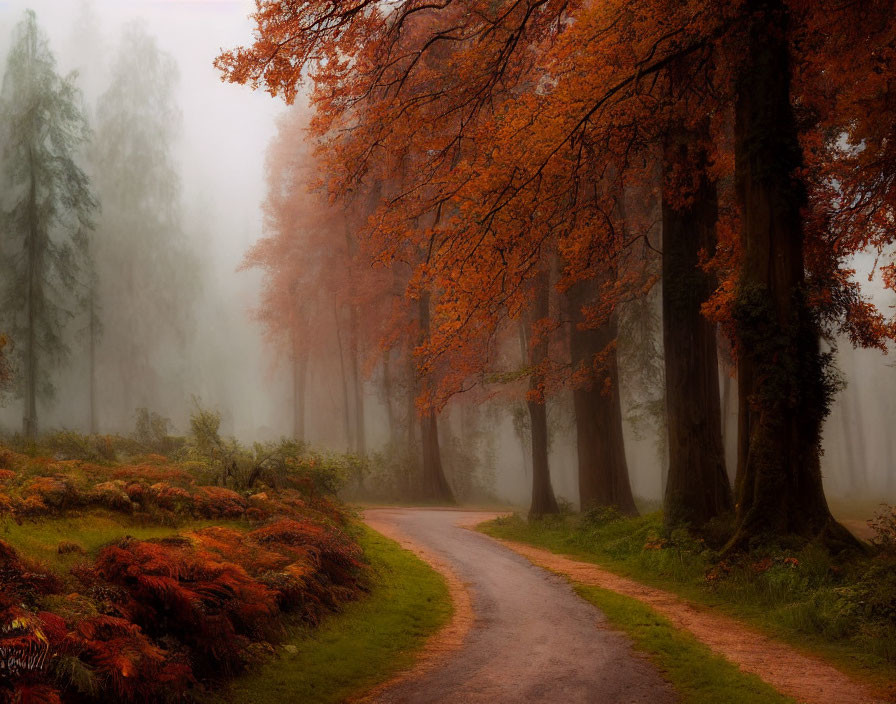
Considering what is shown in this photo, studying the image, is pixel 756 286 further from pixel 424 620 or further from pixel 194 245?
pixel 194 245

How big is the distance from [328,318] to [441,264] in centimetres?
2238

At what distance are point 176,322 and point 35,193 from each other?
13.7 metres

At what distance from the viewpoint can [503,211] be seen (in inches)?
441

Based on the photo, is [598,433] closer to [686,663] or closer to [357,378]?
[686,663]

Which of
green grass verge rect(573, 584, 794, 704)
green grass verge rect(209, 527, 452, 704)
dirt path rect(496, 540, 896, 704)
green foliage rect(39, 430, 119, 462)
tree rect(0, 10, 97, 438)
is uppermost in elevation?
tree rect(0, 10, 97, 438)

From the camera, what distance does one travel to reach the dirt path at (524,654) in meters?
5.74

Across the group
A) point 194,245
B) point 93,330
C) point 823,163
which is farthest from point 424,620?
point 194,245

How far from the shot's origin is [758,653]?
274 inches

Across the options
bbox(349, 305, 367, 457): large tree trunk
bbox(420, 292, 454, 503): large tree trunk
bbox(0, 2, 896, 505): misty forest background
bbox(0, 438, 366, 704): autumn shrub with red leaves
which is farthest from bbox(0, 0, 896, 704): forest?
bbox(349, 305, 367, 457): large tree trunk

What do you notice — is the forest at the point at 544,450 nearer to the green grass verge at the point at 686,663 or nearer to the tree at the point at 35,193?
the green grass verge at the point at 686,663

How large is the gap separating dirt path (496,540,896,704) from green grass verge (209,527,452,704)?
9.17ft

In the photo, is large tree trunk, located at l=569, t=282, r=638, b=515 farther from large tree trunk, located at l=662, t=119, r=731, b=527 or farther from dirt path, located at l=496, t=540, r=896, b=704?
dirt path, located at l=496, t=540, r=896, b=704

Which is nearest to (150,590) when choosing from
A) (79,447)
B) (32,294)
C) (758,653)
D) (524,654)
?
(524,654)

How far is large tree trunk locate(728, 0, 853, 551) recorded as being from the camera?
9.66 meters
